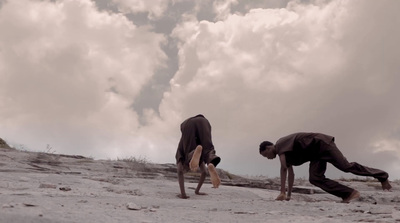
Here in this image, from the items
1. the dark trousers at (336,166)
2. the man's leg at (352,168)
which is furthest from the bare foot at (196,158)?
the man's leg at (352,168)

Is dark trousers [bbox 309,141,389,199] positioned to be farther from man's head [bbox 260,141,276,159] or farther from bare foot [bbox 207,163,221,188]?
bare foot [bbox 207,163,221,188]

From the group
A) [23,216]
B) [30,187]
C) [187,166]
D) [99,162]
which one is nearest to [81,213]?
[23,216]

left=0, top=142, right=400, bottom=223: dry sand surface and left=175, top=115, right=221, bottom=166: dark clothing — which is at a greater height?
left=175, top=115, right=221, bottom=166: dark clothing

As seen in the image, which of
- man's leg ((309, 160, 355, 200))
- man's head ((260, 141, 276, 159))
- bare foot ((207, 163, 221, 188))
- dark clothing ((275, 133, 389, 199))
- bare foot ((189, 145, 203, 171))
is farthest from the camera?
man's leg ((309, 160, 355, 200))

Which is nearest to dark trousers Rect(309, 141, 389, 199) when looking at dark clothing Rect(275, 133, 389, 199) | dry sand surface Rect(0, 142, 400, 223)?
dark clothing Rect(275, 133, 389, 199)

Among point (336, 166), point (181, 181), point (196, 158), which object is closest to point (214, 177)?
point (196, 158)

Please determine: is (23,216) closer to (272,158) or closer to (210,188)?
(272,158)

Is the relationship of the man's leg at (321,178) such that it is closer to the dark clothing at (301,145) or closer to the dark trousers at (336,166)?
the dark trousers at (336,166)

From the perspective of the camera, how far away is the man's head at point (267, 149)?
7.11m

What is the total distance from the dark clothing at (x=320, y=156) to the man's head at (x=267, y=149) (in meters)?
0.09

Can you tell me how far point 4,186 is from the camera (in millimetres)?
6355

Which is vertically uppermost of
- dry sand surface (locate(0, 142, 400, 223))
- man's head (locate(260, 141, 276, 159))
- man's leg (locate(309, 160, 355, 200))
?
man's head (locate(260, 141, 276, 159))

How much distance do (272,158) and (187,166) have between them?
→ 4.65 ft

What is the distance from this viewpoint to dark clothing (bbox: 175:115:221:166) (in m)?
7.29
